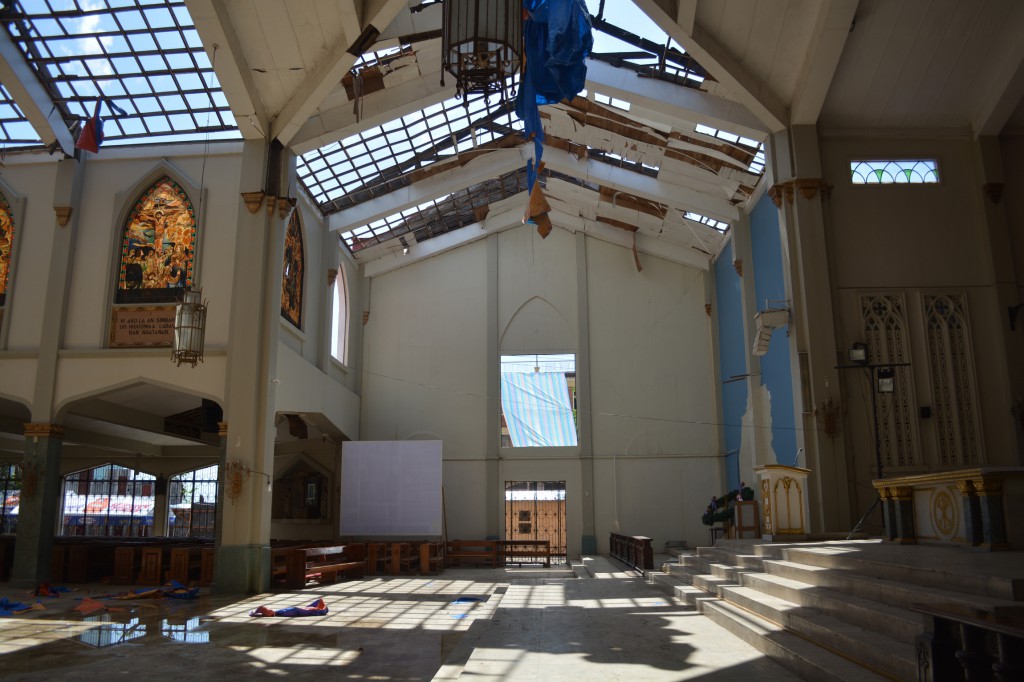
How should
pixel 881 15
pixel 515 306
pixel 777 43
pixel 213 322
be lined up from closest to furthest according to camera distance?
pixel 881 15, pixel 777 43, pixel 213 322, pixel 515 306

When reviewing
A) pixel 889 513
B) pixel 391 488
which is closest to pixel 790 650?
pixel 889 513

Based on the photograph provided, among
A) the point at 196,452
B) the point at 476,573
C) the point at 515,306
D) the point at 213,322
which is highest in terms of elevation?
the point at 515,306

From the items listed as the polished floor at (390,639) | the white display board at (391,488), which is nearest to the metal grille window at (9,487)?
the white display board at (391,488)

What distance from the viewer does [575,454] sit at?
1966cm

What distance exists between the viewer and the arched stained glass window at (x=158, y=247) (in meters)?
14.1

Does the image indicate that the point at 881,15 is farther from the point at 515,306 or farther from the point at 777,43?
the point at 515,306

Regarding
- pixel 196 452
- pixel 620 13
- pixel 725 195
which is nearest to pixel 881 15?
pixel 620 13

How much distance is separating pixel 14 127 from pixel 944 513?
16178 millimetres

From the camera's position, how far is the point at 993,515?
6.32m

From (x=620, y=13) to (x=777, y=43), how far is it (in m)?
2.54

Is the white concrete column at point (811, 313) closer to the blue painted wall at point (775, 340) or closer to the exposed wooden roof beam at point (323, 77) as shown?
the blue painted wall at point (775, 340)

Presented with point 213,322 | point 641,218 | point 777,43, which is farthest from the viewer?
point 641,218

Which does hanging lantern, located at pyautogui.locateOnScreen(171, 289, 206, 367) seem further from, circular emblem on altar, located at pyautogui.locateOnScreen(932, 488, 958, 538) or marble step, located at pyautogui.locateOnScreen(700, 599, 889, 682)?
circular emblem on altar, located at pyautogui.locateOnScreen(932, 488, 958, 538)

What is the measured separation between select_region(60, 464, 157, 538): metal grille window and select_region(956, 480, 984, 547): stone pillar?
20.2 metres
